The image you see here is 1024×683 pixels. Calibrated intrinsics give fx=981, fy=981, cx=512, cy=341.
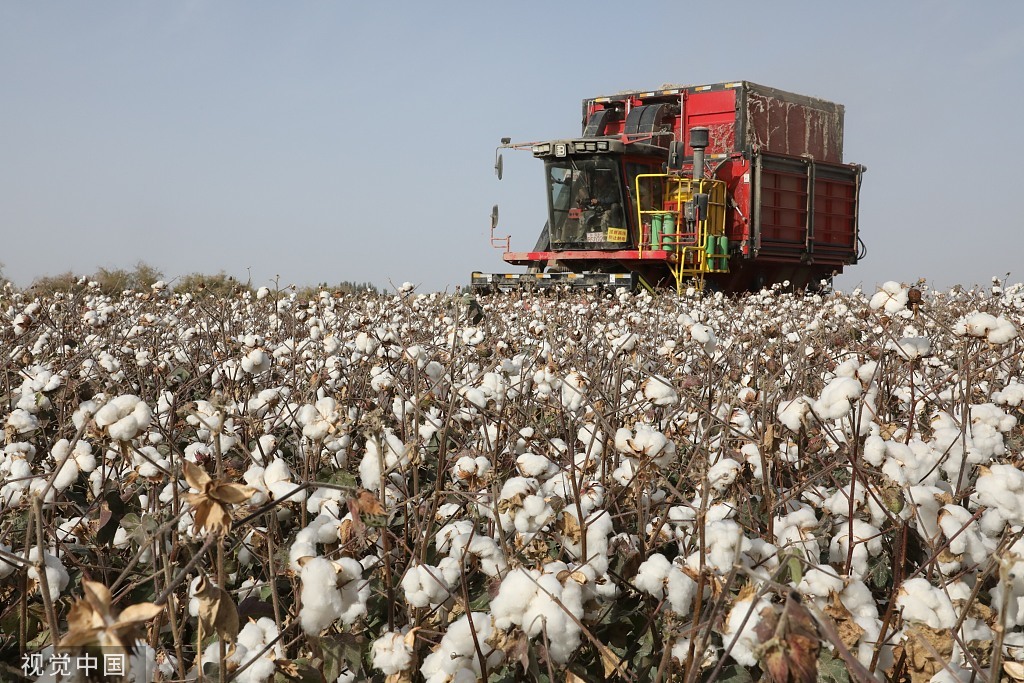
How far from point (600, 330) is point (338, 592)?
16.1 ft

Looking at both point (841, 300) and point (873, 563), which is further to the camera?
point (841, 300)

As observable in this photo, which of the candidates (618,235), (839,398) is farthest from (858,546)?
(618,235)

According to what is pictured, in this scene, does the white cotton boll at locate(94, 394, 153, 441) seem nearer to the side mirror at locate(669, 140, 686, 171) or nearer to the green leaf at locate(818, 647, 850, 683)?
Answer: the green leaf at locate(818, 647, 850, 683)

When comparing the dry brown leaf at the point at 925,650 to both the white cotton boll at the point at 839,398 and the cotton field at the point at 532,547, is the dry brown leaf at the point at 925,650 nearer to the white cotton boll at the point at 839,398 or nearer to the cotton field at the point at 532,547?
the cotton field at the point at 532,547

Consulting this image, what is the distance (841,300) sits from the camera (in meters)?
7.82

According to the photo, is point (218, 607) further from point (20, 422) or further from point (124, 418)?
point (20, 422)

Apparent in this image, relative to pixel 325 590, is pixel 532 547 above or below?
below

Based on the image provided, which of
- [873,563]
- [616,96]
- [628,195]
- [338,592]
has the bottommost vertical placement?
[873,563]

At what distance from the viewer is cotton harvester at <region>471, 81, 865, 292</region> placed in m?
16.9

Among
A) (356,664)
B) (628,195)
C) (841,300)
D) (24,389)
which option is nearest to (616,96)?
(628,195)

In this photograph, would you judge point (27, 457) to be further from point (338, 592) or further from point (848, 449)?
point (848, 449)

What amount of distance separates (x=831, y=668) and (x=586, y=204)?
16389 millimetres

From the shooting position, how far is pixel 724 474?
2.20 m

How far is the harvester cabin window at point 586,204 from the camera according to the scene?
17344 mm
